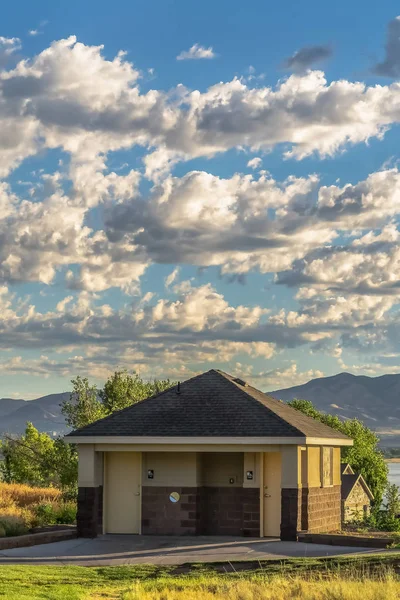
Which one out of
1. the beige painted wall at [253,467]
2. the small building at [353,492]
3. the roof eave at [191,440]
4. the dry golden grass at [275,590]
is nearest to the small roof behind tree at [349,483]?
the small building at [353,492]

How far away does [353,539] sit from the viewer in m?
25.7

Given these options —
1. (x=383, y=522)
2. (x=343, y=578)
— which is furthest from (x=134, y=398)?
(x=343, y=578)

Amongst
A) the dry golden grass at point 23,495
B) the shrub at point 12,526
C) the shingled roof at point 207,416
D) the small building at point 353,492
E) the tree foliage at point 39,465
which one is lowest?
the small building at point 353,492

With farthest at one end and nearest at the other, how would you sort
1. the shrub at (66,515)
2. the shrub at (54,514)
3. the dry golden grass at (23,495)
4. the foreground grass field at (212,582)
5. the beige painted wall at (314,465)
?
1. the dry golden grass at (23,495)
2. the shrub at (66,515)
3. the shrub at (54,514)
4. the beige painted wall at (314,465)
5. the foreground grass field at (212,582)

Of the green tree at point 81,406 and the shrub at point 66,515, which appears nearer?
the shrub at point 66,515

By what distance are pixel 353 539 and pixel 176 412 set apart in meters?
6.35

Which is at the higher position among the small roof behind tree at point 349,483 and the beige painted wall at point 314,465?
the beige painted wall at point 314,465

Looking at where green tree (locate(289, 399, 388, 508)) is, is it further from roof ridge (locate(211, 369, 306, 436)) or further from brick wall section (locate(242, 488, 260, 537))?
brick wall section (locate(242, 488, 260, 537))

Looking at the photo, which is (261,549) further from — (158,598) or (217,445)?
(158,598)

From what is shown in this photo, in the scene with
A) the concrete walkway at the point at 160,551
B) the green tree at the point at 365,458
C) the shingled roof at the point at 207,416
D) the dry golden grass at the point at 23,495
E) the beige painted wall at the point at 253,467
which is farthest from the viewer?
the green tree at the point at 365,458

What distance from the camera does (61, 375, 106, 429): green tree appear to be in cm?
5538

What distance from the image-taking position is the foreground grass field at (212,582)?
56.9 feet

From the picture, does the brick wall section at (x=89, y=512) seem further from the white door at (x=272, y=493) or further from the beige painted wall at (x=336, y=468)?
the beige painted wall at (x=336, y=468)

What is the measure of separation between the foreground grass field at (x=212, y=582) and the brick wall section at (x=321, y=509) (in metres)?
5.39
